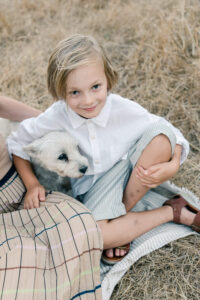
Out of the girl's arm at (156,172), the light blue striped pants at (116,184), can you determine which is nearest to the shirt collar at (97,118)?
the light blue striped pants at (116,184)

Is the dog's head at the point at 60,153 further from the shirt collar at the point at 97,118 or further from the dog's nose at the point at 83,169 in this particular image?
the shirt collar at the point at 97,118

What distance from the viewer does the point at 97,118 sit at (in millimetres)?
1802

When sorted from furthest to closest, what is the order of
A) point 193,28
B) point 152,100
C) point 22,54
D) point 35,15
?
point 35,15
point 22,54
point 193,28
point 152,100

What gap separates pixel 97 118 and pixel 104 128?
86mm

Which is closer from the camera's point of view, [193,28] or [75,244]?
[75,244]

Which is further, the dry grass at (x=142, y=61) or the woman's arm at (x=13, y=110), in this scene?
the woman's arm at (x=13, y=110)

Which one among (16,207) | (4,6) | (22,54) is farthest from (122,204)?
(4,6)

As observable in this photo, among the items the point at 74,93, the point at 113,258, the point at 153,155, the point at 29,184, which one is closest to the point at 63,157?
the point at 29,184

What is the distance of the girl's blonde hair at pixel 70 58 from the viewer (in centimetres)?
159

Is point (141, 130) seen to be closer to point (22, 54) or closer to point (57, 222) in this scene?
point (57, 222)

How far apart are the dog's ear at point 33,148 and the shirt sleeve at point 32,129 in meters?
0.06

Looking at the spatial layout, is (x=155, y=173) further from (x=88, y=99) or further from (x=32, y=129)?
(x=32, y=129)

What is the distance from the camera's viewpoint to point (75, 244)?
1.42 m

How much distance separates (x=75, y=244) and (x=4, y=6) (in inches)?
152
